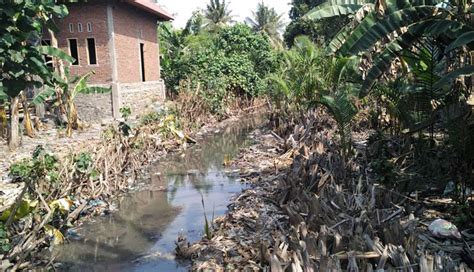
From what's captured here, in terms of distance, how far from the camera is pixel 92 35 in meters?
14.5

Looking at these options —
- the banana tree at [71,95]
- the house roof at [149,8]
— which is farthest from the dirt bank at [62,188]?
the house roof at [149,8]

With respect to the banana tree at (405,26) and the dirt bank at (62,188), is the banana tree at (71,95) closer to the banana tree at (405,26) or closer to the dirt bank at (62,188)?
the dirt bank at (62,188)

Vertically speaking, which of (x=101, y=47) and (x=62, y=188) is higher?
(x=101, y=47)

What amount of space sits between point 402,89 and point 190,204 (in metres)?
4.24

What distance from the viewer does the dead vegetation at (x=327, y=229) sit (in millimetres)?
3775

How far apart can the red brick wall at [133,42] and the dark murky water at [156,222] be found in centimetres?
542

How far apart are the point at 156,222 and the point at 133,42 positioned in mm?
10840

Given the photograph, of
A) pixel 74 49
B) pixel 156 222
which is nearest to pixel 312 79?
pixel 156 222

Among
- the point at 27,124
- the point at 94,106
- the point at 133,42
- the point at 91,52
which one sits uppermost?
the point at 133,42

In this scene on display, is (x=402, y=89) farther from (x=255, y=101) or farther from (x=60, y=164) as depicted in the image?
(x=255, y=101)

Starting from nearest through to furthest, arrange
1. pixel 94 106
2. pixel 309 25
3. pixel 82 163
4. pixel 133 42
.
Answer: pixel 82 163
pixel 94 106
pixel 133 42
pixel 309 25

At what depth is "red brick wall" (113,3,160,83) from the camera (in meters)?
15.1

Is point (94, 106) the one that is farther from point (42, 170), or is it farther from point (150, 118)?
point (42, 170)

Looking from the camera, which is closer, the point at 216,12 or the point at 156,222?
the point at 156,222
